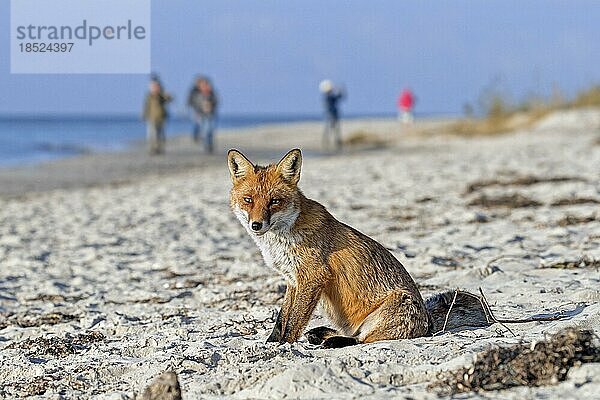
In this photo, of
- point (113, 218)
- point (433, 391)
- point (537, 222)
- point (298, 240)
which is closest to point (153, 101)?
point (113, 218)

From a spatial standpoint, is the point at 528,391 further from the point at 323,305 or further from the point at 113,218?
the point at 113,218

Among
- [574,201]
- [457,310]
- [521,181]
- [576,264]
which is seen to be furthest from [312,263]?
[521,181]

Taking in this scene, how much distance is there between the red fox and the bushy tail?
9 centimetres

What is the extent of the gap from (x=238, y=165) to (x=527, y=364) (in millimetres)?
2059

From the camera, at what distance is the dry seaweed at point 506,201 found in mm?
10953

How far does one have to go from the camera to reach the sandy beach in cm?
418

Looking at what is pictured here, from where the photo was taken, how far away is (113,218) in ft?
39.3

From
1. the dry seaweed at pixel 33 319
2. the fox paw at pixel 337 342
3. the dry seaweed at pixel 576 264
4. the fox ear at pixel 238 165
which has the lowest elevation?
the dry seaweed at pixel 33 319

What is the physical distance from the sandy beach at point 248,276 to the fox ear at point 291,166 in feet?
3.15

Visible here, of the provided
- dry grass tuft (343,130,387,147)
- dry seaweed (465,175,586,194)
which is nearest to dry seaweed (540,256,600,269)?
dry seaweed (465,175,586,194)

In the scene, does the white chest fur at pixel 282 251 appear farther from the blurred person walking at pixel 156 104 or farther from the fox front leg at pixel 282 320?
the blurred person walking at pixel 156 104

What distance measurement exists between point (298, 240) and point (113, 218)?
7458mm

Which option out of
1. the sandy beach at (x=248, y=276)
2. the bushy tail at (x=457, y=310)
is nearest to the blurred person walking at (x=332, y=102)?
the sandy beach at (x=248, y=276)

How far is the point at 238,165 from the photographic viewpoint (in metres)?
5.06
